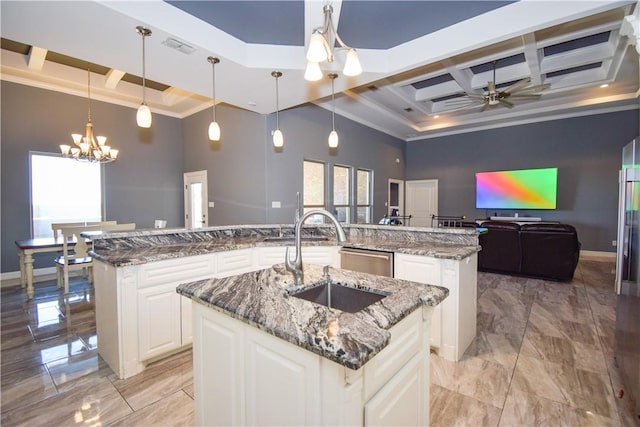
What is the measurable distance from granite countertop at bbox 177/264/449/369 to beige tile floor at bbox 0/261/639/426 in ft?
3.29

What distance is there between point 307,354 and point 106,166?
240 inches

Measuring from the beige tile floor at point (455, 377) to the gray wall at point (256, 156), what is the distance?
2.63m

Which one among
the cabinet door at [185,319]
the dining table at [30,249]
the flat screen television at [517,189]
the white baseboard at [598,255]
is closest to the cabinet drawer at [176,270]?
the cabinet door at [185,319]

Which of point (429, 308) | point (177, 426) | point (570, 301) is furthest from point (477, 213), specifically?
point (177, 426)

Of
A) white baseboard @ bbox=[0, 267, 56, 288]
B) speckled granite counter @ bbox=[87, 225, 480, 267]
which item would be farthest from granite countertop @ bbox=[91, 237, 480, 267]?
white baseboard @ bbox=[0, 267, 56, 288]

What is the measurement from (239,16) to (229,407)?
303 centimetres

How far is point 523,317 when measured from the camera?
3.11 meters

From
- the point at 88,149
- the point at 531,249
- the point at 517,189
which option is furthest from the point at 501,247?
the point at 88,149

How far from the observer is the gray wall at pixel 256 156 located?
4.91m

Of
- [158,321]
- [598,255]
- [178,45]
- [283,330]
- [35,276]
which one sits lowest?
[35,276]

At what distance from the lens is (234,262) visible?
2.67 metres

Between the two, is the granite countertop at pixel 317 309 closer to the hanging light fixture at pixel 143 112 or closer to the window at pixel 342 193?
the hanging light fixture at pixel 143 112

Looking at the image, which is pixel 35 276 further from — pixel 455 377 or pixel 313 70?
pixel 455 377

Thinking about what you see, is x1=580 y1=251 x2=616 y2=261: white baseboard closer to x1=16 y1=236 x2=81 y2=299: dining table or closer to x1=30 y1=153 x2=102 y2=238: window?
x1=16 y1=236 x2=81 y2=299: dining table
